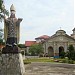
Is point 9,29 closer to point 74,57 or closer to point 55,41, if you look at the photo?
point 74,57

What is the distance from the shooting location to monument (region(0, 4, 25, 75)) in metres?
11.0

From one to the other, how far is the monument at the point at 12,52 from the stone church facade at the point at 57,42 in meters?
58.4

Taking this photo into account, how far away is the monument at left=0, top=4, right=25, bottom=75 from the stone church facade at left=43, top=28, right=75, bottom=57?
58.4 metres

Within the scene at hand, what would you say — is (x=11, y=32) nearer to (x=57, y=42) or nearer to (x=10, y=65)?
(x=10, y=65)

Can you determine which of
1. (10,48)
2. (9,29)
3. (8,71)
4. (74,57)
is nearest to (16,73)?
(8,71)

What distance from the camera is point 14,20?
11.8 meters

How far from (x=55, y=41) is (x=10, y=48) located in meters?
59.9

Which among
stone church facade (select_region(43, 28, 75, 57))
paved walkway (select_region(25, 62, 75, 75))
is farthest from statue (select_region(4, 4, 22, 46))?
stone church facade (select_region(43, 28, 75, 57))

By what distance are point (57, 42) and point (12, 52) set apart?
60870 mm

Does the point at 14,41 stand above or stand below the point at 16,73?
above

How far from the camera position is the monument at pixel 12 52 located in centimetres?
1103

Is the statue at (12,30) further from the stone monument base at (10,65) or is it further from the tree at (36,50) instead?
the tree at (36,50)

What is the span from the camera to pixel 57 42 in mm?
71625

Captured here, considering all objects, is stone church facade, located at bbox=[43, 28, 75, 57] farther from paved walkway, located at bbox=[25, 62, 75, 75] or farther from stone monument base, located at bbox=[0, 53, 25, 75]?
stone monument base, located at bbox=[0, 53, 25, 75]
